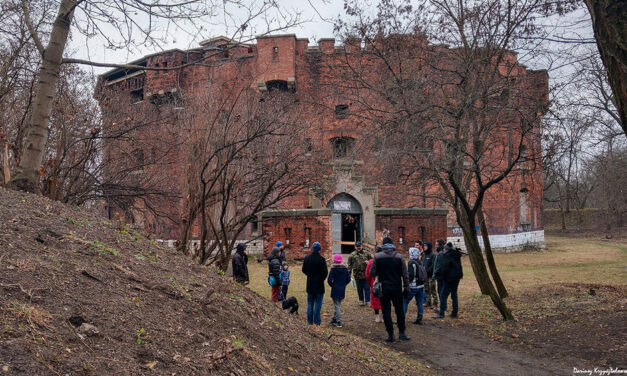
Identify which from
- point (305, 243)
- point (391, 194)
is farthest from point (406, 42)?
point (391, 194)

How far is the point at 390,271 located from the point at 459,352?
5.74 feet

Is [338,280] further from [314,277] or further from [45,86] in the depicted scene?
[45,86]

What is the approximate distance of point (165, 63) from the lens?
24.4m

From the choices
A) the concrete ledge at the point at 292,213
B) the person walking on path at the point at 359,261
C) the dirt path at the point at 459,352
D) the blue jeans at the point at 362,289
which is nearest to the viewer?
the dirt path at the point at 459,352

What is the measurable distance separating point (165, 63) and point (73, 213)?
64.2 feet

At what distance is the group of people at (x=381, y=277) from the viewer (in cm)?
858

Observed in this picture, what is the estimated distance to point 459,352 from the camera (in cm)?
807

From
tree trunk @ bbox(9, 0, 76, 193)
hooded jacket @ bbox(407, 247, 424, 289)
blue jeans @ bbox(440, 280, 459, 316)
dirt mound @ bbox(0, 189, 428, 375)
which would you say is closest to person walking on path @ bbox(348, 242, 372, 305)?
hooded jacket @ bbox(407, 247, 424, 289)

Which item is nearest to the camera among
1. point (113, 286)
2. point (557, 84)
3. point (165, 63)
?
point (113, 286)

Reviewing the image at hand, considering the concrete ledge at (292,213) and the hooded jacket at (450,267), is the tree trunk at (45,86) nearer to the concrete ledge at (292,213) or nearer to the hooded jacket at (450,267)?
the hooded jacket at (450,267)

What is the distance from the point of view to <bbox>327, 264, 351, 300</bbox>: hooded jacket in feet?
31.6

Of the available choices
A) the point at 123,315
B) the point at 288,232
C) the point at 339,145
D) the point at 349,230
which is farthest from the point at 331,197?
the point at 123,315

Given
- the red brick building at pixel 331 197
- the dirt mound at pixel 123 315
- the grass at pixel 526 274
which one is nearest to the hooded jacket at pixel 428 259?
the grass at pixel 526 274

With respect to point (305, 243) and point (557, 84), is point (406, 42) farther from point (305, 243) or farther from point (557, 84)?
point (305, 243)
